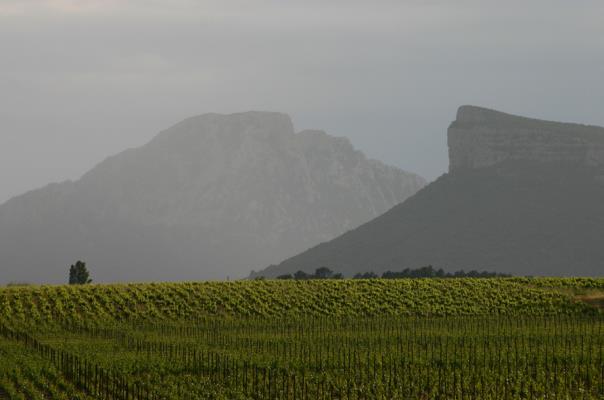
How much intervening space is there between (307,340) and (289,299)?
28.5 metres

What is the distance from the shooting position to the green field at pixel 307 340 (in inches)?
1709

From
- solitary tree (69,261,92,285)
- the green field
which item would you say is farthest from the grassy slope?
solitary tree (69,261,92,285)

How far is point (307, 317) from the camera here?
284ft

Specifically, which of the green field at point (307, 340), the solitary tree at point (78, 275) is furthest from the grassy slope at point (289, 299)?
the solitary tree at point (78, 275)

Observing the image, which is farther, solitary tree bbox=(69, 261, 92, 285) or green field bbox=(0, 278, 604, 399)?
solitary tree bbox=(69, 261, 92, 285)

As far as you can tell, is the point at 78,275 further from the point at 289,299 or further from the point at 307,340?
the point at 307,340

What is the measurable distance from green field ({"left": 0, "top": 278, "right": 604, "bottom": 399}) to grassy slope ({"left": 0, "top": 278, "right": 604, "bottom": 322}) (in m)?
0.18

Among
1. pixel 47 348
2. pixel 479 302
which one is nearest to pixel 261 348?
pixel 47 348

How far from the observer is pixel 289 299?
304ft

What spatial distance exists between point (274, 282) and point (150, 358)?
46.8 metres

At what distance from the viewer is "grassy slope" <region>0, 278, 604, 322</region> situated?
3334 inches

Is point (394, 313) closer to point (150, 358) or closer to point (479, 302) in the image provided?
point (479, 302)

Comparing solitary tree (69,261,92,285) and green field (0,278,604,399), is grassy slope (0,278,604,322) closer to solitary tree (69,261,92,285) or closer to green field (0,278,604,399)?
green field (0,278,604,399)

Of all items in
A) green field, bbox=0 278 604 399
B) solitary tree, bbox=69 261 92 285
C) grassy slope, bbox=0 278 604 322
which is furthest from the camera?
solitary tree, bbox=69 261 92 285
